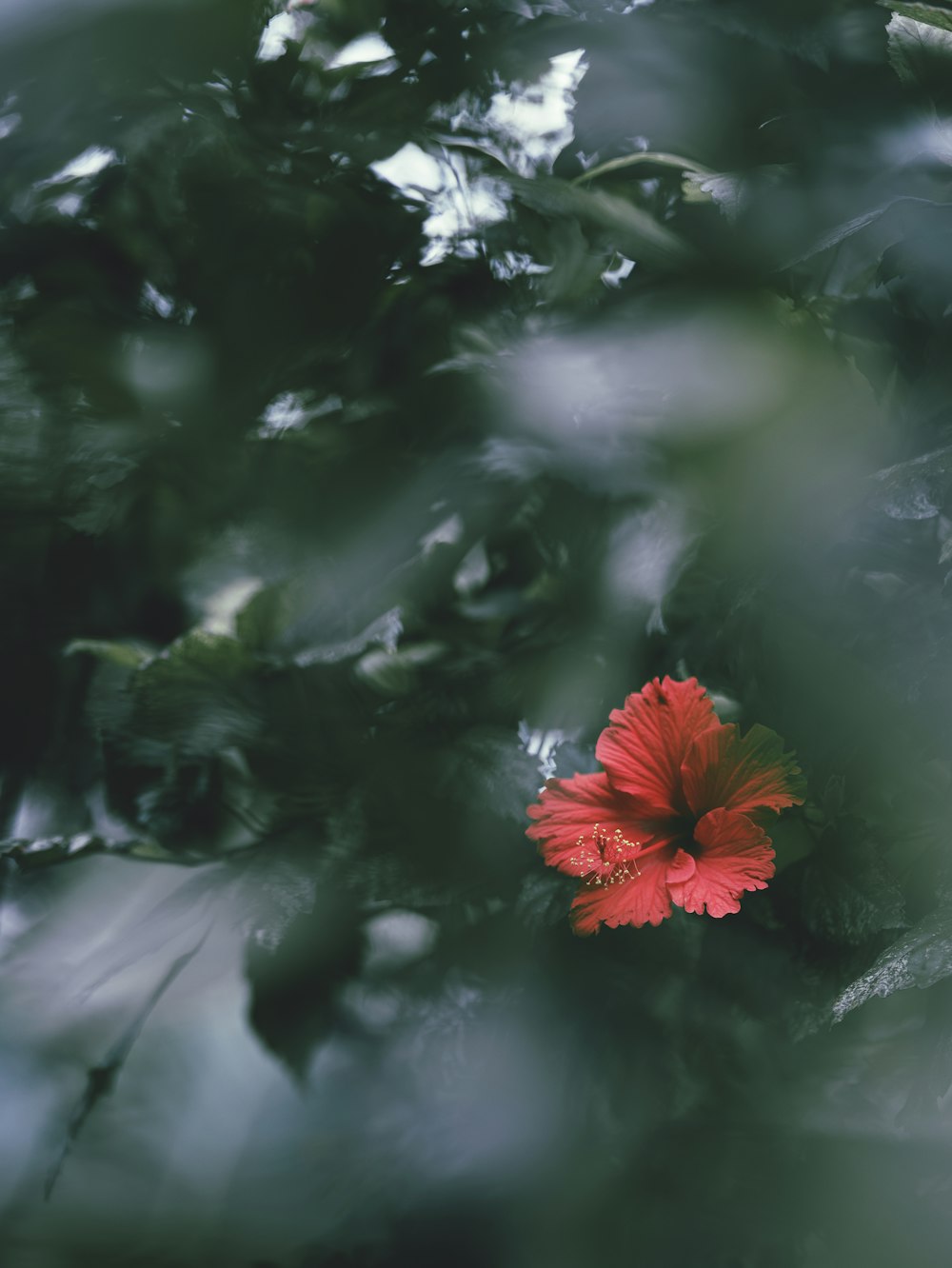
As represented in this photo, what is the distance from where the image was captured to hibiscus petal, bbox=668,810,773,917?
0.20m

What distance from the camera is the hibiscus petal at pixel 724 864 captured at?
0.66 feet

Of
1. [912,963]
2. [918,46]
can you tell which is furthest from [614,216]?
[912,963]

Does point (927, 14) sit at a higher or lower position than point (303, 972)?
higher

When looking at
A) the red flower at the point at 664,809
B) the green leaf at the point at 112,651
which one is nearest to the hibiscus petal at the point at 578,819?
the red flower at the point at 664,809

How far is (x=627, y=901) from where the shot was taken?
0.21 metres

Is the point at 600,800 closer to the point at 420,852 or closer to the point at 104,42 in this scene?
the point at 420,852

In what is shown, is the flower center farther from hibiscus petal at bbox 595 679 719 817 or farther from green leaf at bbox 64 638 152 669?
green leaf at bbox 64 638 152 669

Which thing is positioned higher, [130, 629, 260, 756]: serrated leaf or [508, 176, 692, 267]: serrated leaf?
[508, 176, 692, 267]: serrated leaf

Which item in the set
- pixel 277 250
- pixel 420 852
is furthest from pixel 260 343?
pixel 420 852

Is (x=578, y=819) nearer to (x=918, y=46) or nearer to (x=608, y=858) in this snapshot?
(x=608, y=858)

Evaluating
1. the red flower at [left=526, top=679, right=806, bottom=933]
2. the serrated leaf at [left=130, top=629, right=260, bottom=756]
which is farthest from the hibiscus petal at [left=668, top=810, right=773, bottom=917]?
the serrated leaf at [left=130, top=629, right=260, bottom=756]

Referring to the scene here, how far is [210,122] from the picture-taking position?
0.28 m

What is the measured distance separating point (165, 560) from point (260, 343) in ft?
0.19

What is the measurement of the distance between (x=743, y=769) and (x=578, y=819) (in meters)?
0.03
